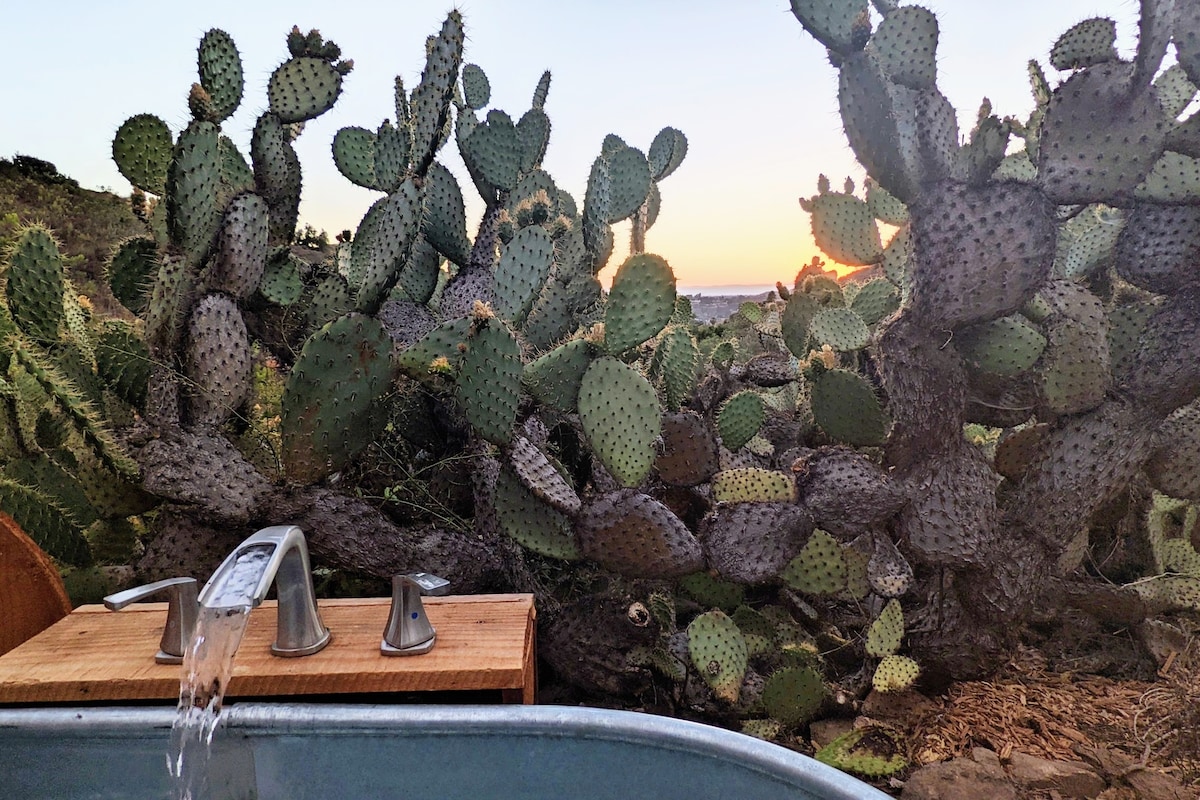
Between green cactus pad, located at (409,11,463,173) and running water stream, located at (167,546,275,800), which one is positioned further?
green cactus pad, located at (409,11,463,173)

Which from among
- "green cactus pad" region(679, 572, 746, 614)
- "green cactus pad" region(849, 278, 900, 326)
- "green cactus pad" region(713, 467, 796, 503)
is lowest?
"green cactus pad" region(679, 572, 746, 614)

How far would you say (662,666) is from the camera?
175 centimetres

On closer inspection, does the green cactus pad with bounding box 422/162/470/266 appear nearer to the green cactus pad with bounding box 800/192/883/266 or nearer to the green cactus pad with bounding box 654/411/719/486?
the green cactus pad with bounding box 654/411/719/486

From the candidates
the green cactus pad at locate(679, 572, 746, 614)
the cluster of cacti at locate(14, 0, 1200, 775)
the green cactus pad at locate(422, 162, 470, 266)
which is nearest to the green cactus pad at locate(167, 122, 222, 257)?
the cluster of cacti at locate(14, 0, 1200, 775)

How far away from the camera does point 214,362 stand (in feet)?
5.64

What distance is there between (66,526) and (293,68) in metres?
1.35

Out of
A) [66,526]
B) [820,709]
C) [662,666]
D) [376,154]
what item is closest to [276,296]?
[376,154]

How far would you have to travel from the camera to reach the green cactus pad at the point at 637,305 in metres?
1.62

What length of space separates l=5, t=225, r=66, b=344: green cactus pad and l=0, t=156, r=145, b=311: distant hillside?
7327 millimetres

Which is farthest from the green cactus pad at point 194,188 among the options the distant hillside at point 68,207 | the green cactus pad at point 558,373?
the distant hillside at point 68,207

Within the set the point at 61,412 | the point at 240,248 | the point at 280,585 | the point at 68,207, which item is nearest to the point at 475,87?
the point at 240,248

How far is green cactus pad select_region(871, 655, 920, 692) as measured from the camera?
1755 millimetres

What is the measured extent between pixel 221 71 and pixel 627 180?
3.70ft

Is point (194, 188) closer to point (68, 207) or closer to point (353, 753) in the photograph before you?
point (353, 753)
